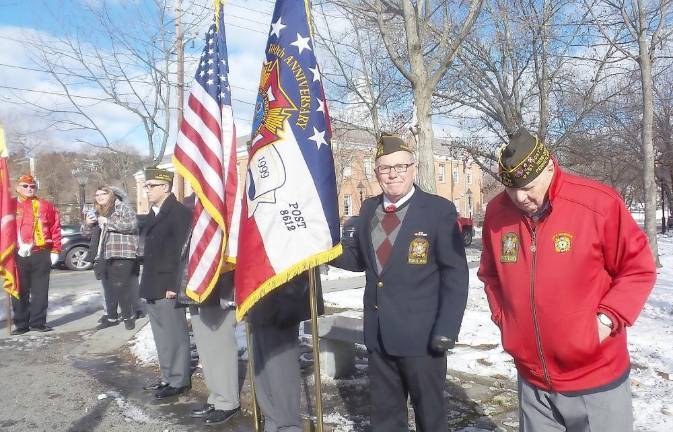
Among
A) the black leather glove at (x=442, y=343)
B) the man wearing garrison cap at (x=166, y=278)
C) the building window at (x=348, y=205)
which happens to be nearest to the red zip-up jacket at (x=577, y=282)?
the black leather glove at (x=442, y=343)

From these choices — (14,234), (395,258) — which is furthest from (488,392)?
(14,234)

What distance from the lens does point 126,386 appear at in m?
5.43

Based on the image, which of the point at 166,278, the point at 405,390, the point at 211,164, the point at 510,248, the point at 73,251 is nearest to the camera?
the point at 510,248

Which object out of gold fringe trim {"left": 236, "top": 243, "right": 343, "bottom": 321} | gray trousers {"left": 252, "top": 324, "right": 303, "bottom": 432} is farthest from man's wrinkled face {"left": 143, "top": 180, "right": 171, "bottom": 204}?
gold fringe trim {"left": 236, "top": 243, "right": 343, "bottom": 321}

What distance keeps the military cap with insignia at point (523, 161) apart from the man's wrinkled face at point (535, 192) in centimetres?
2

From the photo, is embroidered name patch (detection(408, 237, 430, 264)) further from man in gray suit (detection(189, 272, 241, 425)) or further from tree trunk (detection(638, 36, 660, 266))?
tree trunk (detection(638, 36, 660, 266))

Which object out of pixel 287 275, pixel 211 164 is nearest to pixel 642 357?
pixel 287 275

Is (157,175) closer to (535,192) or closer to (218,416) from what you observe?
(218,416)

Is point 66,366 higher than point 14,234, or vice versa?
point 14,234

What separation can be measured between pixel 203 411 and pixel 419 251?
2470mm

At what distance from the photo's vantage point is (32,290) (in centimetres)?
786

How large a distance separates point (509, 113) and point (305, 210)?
42.9 ft

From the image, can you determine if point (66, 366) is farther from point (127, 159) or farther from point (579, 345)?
point (127, 159)

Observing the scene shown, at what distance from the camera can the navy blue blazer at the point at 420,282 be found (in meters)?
2.95
